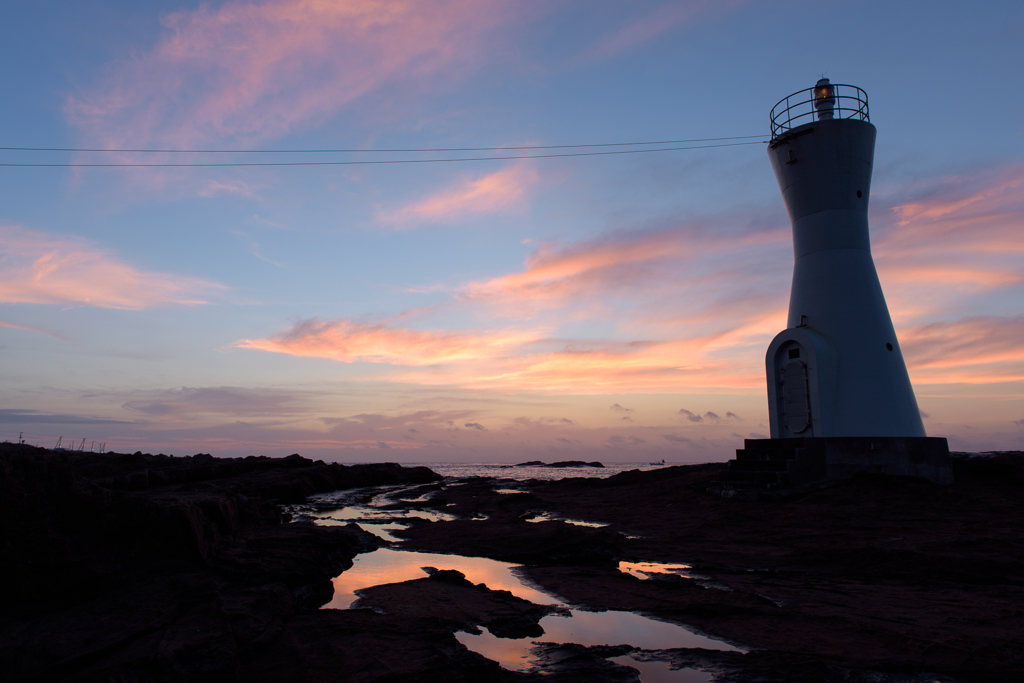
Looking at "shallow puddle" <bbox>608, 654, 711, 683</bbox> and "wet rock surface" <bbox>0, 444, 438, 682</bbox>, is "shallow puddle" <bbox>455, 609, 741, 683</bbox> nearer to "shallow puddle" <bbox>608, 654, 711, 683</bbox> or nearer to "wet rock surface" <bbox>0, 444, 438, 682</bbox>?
"shallow puddle" <bbox>608, 654, 711, 683</bbox>

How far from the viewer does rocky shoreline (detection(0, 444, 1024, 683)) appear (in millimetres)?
4125

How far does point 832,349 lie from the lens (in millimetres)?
15023

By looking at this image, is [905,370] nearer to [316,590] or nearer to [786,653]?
[786,653]

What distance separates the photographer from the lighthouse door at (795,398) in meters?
15.1

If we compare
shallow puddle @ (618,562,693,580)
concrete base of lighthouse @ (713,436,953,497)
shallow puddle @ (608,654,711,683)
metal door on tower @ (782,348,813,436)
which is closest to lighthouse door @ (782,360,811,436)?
metal door on tower @ (782,348,813,436)

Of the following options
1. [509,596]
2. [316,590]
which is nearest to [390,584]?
[316,590]

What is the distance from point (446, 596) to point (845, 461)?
11.7 metres

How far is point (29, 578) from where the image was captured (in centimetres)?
476

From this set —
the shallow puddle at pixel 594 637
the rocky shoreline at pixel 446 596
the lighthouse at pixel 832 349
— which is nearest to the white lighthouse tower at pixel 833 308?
the lighthouse at pixel 832 349

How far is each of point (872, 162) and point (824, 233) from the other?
263 centimetres

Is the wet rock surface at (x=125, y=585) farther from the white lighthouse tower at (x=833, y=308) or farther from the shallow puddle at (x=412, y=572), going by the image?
the white lighthouse tower at (x=833, y=308)

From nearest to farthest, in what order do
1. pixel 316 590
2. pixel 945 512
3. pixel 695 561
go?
pixel 316 590 < pixel 695 561 < pixel 945 512

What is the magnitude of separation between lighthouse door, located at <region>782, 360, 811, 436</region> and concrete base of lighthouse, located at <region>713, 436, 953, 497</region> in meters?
0.91

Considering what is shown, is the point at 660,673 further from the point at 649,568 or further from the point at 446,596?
the point at 649,568
